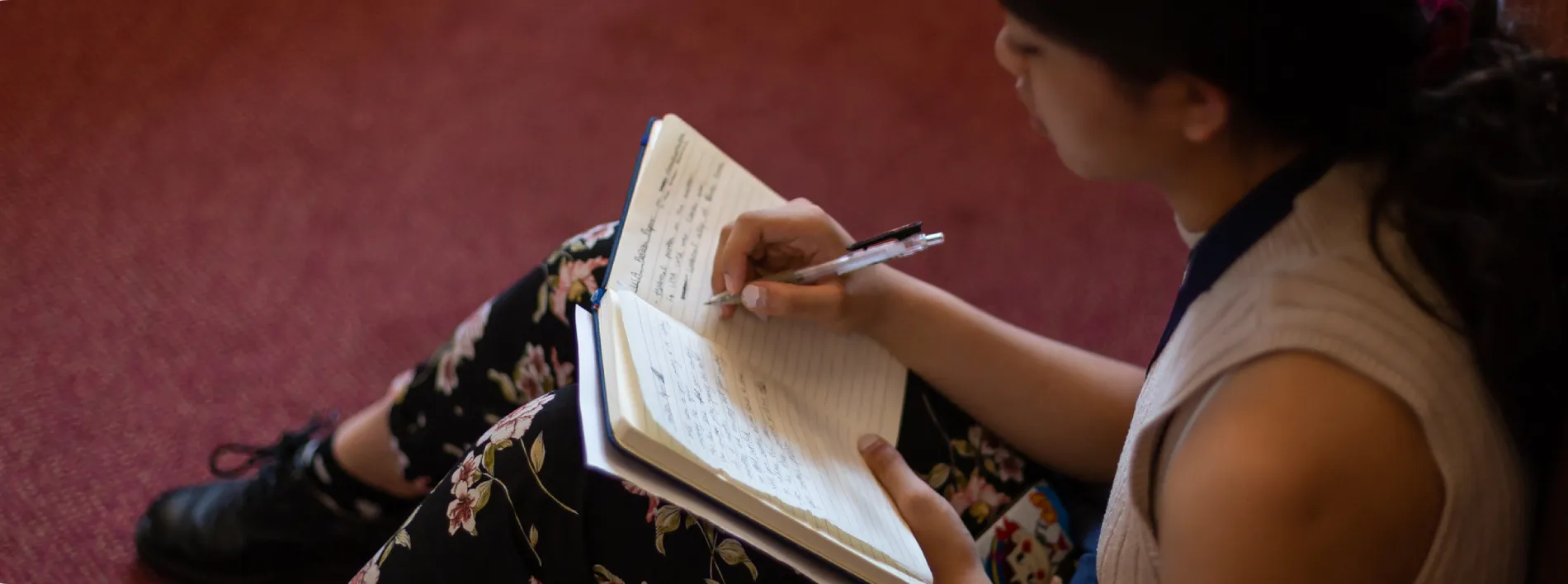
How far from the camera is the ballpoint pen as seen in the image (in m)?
0.68

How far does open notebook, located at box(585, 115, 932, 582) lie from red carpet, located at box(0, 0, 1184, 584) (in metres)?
0.61

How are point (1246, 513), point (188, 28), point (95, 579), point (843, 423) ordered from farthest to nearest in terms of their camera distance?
point (188, 28) → point (95, 579) → point (843, 423) → point (1246, 513)

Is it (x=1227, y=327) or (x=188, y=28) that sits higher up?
(x=188, y=28)

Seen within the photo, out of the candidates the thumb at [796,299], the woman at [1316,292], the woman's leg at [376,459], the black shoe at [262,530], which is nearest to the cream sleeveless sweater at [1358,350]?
the woman at [1316,292]

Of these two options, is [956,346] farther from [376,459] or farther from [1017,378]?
[376,459]

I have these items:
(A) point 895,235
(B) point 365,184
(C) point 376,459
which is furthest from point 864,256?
(B) point 365,184

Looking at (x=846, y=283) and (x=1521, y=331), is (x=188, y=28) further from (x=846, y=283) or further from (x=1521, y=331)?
(x=1521, y=331)

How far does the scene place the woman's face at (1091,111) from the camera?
51 cm

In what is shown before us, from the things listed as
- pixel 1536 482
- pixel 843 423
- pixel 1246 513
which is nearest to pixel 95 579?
pixel 843 423

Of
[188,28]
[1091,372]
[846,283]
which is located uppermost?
[188,28]

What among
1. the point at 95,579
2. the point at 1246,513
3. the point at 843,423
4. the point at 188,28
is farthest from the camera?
the point at 188,28

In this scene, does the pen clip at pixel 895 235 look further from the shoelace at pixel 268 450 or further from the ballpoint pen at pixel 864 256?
the shoelace at pixel 268 450

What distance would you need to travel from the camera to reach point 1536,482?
0.51 metres

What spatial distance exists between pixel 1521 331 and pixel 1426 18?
0.14m
